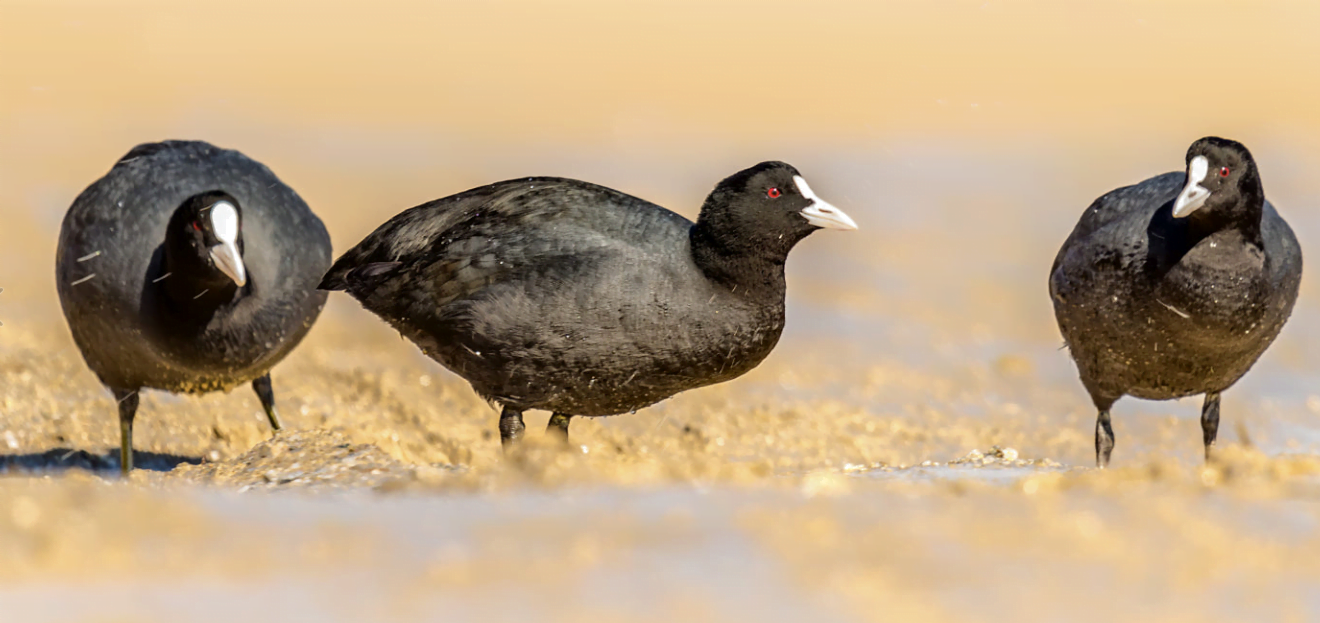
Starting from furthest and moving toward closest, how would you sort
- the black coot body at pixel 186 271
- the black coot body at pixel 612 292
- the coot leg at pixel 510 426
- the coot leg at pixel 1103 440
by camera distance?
the coot leg at pixel 1103 440, the black coot body at pixel 186 271, the coot leg at pixel 510 426, the black coot body at pixel 612 292

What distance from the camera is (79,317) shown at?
714 centimetres

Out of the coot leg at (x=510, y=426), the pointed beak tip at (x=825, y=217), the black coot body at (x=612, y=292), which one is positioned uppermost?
the pointed beak tip at (x=825, y=217)

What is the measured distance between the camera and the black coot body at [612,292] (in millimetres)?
5527

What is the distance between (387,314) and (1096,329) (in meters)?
3.36

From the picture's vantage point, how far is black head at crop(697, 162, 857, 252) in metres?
5.58

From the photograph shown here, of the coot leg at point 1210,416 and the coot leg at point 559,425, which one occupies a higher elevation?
the coot leg at point 559,425

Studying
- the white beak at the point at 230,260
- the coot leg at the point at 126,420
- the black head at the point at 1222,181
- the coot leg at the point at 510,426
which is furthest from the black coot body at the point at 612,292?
the coot leg at the point at 126,420

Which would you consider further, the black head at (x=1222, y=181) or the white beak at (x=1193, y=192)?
the black head at (x=1222, y=181)

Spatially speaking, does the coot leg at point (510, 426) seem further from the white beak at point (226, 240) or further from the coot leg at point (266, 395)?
the coot leg at point (266, 395)

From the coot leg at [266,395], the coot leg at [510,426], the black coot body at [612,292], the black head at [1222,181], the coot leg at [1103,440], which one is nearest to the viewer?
the black coot body at [612,292]

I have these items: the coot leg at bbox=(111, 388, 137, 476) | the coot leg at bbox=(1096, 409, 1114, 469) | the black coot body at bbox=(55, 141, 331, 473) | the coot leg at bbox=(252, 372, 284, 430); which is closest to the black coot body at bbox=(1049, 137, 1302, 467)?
the coot leg at bbox=(1096, 409, 1114, 469)

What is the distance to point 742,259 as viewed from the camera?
220 inches

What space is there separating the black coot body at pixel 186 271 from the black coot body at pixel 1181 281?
12.5 feet

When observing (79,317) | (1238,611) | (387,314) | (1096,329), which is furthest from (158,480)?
(1238,611)
